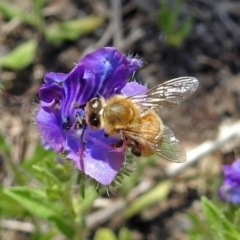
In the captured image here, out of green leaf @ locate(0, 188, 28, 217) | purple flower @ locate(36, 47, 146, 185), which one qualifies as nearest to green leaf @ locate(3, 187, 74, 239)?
green leaf @ locate(0, 188, 28, 217)

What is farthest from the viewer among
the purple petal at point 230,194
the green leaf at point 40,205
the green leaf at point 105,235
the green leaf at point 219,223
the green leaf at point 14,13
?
the green leaf at point 14,13

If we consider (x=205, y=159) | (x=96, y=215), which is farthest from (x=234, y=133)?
(x=96, y=215)

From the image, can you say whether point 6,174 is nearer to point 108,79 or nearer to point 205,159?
point 205,159

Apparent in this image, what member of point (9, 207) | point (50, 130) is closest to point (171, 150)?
point (50, 130)

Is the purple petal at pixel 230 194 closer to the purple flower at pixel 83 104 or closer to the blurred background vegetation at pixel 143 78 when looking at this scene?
the blurred background vegetation at pixel 143 78

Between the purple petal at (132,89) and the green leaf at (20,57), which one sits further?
the green leaf at (20,57)

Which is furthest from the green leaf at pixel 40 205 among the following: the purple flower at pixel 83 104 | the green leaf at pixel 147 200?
the green leaf at pixel 147 200

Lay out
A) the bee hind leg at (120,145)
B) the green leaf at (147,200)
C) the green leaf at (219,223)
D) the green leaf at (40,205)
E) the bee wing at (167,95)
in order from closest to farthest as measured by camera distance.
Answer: the bee hind leg at (120,145) → the bee wing at (167,95) → the green leaf at (219,223) → the green leaf at (40,205) → the green leaf at (147,200)

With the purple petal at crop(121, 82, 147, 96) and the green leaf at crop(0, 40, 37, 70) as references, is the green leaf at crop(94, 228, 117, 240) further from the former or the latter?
the green leaf at crop(0, 40, 37, 70)
